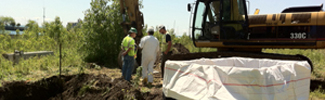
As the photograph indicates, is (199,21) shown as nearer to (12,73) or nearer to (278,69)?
(278,69)

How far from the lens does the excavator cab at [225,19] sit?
6477mm

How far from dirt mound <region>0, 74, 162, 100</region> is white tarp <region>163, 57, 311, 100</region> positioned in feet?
6.59

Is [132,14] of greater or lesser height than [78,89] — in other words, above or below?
above

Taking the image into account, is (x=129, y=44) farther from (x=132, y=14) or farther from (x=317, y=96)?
(x=317, y=96)

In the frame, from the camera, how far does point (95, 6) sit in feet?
35.6

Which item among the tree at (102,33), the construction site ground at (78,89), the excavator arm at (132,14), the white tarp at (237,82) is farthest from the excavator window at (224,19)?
the tree at (102,33)

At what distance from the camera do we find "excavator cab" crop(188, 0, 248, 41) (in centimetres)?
648

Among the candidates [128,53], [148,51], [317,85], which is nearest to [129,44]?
[128,53]

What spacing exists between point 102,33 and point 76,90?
5420 mm

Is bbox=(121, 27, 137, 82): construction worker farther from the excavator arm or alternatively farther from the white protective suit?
the excavator arm

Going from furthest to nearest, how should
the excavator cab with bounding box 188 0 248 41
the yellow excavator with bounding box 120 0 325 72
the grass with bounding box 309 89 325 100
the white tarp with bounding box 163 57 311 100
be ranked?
the excavator cab with bounding box 188 0 248 41 → the yellow excavator with bounding box 120 0 325 72 → the grass with bounding box 309 89 325 100 → the white tarp with bounding box 163 57 311 100

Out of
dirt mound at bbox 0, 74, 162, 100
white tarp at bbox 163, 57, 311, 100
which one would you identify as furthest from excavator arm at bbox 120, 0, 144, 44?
white tarp at bbox 163, 57, 311, 100

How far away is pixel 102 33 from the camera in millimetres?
10781

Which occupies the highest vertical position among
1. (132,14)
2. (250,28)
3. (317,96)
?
(132,14)
